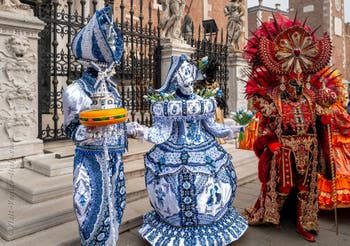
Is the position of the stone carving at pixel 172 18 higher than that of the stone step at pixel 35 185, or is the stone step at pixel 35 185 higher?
the stone carving at pixel 172 18

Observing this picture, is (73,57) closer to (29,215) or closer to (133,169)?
(133,169)

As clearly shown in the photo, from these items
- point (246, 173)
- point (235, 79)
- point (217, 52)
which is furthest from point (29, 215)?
point (235, 79)

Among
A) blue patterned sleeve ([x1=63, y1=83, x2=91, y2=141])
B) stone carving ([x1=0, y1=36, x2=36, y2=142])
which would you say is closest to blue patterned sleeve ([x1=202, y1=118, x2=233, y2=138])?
blue patterned sleeve ([x1=63, y1=83, x2=91, y2=141])

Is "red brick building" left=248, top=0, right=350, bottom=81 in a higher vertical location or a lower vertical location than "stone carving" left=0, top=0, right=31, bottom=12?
higher

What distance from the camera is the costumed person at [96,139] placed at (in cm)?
224

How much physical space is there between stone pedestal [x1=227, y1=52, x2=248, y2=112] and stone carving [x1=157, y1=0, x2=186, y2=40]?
3.14m

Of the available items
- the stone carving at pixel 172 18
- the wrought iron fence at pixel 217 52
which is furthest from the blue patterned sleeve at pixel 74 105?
the wrought iron fence at pixel 217 52

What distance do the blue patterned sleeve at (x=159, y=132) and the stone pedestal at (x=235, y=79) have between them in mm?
7273

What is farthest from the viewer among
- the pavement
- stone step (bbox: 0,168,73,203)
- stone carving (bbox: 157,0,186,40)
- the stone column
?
stone carving (bbox: 157,0,186,40)

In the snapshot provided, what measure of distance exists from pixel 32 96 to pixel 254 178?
4.13 meters

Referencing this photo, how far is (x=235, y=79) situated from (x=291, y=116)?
6929mm

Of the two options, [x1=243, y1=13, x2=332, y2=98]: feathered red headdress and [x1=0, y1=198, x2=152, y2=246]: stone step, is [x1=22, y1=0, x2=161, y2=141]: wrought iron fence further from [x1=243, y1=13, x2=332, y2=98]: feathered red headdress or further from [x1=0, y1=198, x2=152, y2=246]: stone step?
[x1=243, y1=13, x2=332, y2=98]: feathered red headdress

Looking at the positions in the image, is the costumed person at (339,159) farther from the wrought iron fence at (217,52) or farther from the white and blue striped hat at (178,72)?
the wrought iron fence at (217,52)

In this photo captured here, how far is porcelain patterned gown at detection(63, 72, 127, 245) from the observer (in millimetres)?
2258
